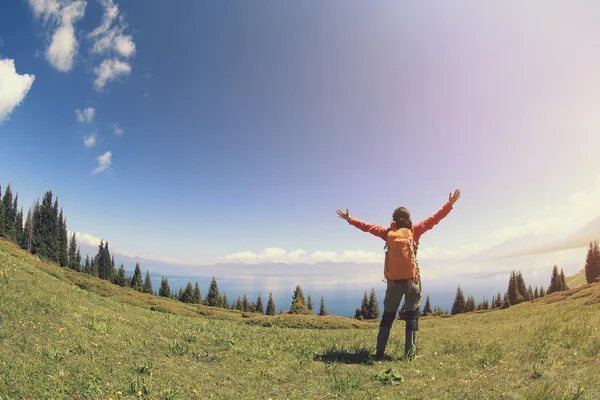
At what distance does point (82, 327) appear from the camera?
9.19 m

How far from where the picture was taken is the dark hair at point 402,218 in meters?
8.31

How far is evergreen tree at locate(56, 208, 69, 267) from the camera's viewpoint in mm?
99775

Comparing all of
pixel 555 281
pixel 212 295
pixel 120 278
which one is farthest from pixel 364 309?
pixel 120 278

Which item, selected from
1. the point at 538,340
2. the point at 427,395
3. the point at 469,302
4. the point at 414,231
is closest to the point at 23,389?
the point at 427,395

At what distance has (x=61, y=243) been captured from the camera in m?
107

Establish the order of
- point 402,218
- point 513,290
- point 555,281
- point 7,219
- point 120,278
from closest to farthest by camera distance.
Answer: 1. point 402,218
2. point 513,290
3. point 555,281
4. point 7,219
5. point 120,278

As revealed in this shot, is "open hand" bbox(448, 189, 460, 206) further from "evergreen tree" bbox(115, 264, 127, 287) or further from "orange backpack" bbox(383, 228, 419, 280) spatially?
"evergreen tree" bbox(115, 264, 127, 287)

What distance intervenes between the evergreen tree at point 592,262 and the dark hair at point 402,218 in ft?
353

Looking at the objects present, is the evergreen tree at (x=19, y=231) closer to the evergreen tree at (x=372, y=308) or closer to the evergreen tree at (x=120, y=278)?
the evergreen tree at (x=120, y=278)

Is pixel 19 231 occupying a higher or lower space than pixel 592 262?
higher

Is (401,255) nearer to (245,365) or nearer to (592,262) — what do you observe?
(245,365)

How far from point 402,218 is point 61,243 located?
133526mm

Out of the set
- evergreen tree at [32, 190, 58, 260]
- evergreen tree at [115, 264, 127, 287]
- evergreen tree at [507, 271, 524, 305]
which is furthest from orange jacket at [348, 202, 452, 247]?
evergreen tree at [115, 264, 127, 287]

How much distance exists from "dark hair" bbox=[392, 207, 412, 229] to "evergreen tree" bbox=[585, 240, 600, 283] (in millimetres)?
107462
